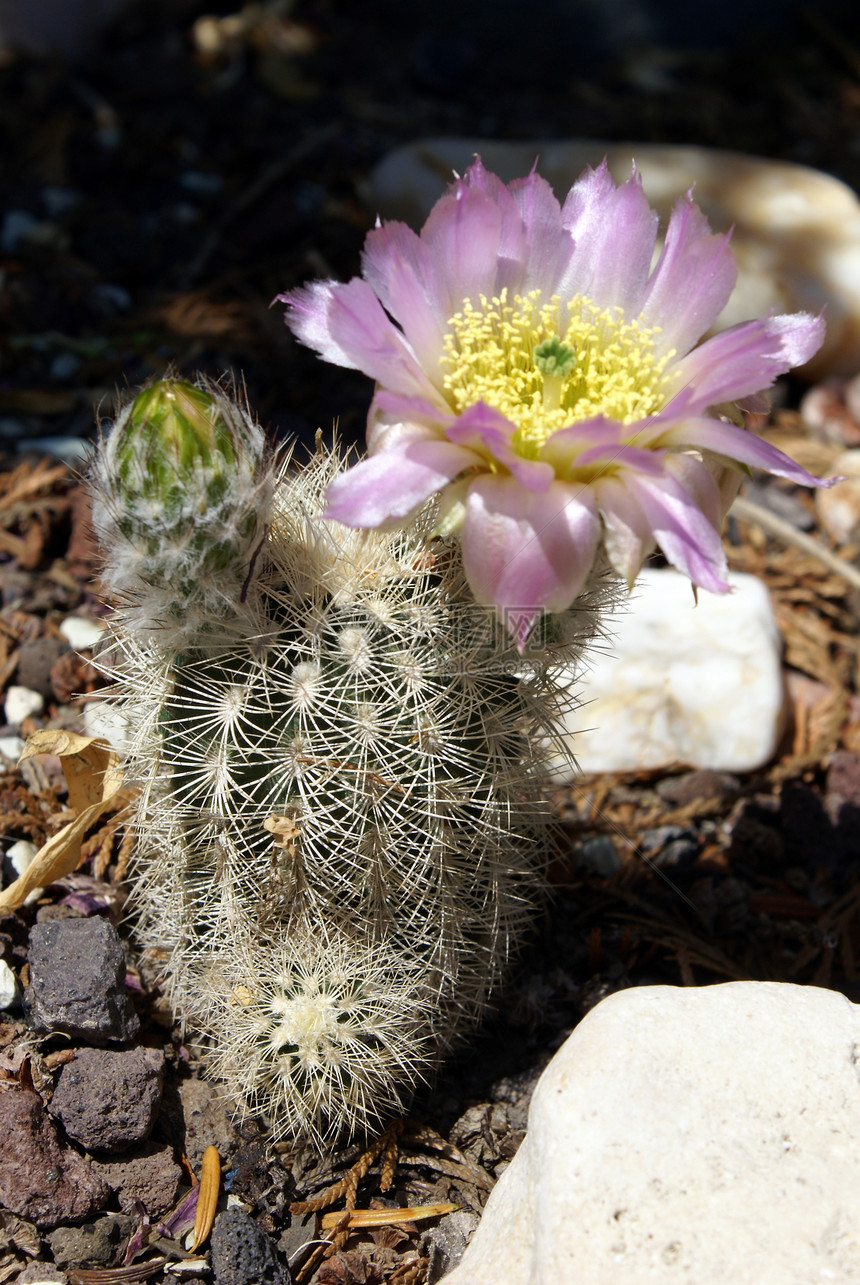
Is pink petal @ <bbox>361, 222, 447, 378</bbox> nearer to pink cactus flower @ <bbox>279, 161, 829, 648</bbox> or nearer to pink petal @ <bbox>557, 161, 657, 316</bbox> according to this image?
pink cactus flower @ <bbox>279, 161, 829, 648</bbox>

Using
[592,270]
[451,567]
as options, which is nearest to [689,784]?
[451,567]

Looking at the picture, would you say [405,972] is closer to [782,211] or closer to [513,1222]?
[513,1222]

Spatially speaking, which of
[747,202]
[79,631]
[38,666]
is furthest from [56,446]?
[747,202]

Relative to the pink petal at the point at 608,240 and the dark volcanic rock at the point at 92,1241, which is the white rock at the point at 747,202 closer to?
the pink petal at the point at 608,240

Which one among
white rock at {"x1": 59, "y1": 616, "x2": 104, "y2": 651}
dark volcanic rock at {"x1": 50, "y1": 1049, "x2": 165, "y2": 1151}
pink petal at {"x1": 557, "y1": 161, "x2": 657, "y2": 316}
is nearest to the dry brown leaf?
dark volcanic rock at {"x1": 50, "y1": 1049, "x2": 165, "y2": 1151}

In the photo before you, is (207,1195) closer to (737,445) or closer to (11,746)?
(11,746)

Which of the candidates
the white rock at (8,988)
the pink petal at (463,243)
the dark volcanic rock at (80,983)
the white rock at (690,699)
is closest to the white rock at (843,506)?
the white rock at (690,699)
